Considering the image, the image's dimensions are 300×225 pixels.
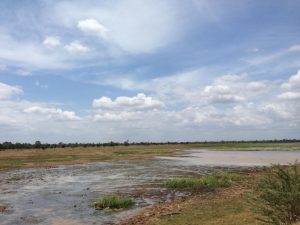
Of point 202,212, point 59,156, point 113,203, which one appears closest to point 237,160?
point 59,156

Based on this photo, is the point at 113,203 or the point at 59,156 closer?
the point at 113,203

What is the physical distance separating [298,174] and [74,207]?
459 inches

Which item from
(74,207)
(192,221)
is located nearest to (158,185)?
(74,207)

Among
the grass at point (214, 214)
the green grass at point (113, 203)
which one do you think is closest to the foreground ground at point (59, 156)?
the green grass at point (113, 203)

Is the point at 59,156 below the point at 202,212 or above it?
above

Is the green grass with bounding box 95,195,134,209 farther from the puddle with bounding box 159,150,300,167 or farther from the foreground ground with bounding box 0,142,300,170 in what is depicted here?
the puddle with bounding box 159,150,300,167

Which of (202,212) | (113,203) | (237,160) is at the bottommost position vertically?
(202,212)

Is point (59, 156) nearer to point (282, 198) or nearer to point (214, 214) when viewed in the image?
point (214, 214)

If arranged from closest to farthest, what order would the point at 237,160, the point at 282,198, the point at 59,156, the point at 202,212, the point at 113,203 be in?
the point at 282,198 < the point at 202,212 < the point at 113,203 < the point at 237,160 < the point at 59,156

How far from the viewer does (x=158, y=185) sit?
27.1 meters

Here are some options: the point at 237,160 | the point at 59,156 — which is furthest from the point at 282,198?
the point at 59,156

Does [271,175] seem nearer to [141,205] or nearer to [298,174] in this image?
[298,174]

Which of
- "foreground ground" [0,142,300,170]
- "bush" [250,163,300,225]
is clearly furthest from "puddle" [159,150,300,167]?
"bush" [250,163,300,225]

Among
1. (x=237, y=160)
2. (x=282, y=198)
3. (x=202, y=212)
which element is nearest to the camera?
(x=282, y=198)
